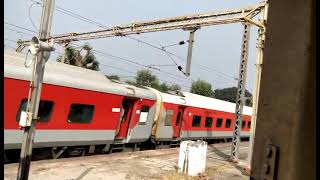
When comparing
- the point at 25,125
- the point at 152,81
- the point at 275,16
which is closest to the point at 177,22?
the point at 25,125

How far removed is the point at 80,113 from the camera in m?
13.9

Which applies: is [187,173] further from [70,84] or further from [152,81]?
[152,81]

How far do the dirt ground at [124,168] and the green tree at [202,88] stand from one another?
53.7 meters

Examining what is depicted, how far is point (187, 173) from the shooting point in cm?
1420

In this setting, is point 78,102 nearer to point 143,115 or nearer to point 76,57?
point 143,115

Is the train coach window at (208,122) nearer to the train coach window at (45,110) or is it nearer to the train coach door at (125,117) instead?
the train coach door at (125,117)

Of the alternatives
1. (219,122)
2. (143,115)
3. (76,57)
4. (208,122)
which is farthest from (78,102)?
(76,57)

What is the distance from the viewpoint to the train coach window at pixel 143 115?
18656mm

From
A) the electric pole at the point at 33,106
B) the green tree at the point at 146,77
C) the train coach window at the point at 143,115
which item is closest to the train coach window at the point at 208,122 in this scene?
the train coach window at the point at 143,115

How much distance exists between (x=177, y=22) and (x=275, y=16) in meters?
20.9

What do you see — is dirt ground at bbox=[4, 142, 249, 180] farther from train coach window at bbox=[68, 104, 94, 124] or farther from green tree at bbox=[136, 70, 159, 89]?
green tree at bbox=[136, 70, 159, 89]

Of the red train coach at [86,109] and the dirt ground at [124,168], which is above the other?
the red train coach at [86,109]

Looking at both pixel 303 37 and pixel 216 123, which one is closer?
pixel 303 37

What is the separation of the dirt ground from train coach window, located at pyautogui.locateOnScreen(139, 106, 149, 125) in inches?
54.5
